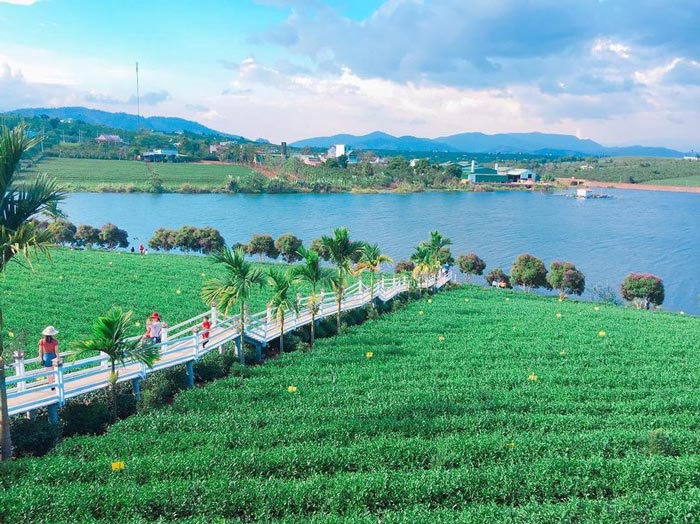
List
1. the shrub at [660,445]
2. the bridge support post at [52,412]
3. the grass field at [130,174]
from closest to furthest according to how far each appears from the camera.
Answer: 1. the shrub at [660,445]
2. the bridge support post at [52,412]
3. the grass field at [130,174]

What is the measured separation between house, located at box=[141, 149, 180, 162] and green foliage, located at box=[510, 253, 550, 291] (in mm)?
156392

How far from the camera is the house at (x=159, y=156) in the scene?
179 meters

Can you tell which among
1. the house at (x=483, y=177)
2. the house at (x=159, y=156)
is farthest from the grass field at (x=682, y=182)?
the house at (x=159, y=156)

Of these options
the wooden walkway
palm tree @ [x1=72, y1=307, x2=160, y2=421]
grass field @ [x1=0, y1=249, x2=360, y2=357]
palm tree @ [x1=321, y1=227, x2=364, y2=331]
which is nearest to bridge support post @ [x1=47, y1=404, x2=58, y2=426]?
the wooden walkway

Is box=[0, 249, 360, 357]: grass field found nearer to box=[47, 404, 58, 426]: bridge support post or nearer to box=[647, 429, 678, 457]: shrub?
box=[47, 404, 58, 426]: bridge support post

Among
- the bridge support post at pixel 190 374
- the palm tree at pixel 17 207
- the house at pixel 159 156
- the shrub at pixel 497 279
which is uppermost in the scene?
the house at pixel 159 156

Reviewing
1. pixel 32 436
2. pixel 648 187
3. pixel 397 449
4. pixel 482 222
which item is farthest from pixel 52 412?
pixel 648 187

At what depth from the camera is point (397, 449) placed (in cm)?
1096

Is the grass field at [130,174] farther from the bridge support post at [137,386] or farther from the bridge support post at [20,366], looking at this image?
the bridge support post at [20,366]

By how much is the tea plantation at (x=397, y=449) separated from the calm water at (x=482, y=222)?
42.8 meters

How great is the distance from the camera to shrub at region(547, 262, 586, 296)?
152ft

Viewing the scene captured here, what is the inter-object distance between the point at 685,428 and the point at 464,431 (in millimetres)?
5527

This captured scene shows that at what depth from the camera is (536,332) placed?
2461cm

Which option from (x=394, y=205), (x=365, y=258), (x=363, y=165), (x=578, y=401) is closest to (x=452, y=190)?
(x=363, y=165)
